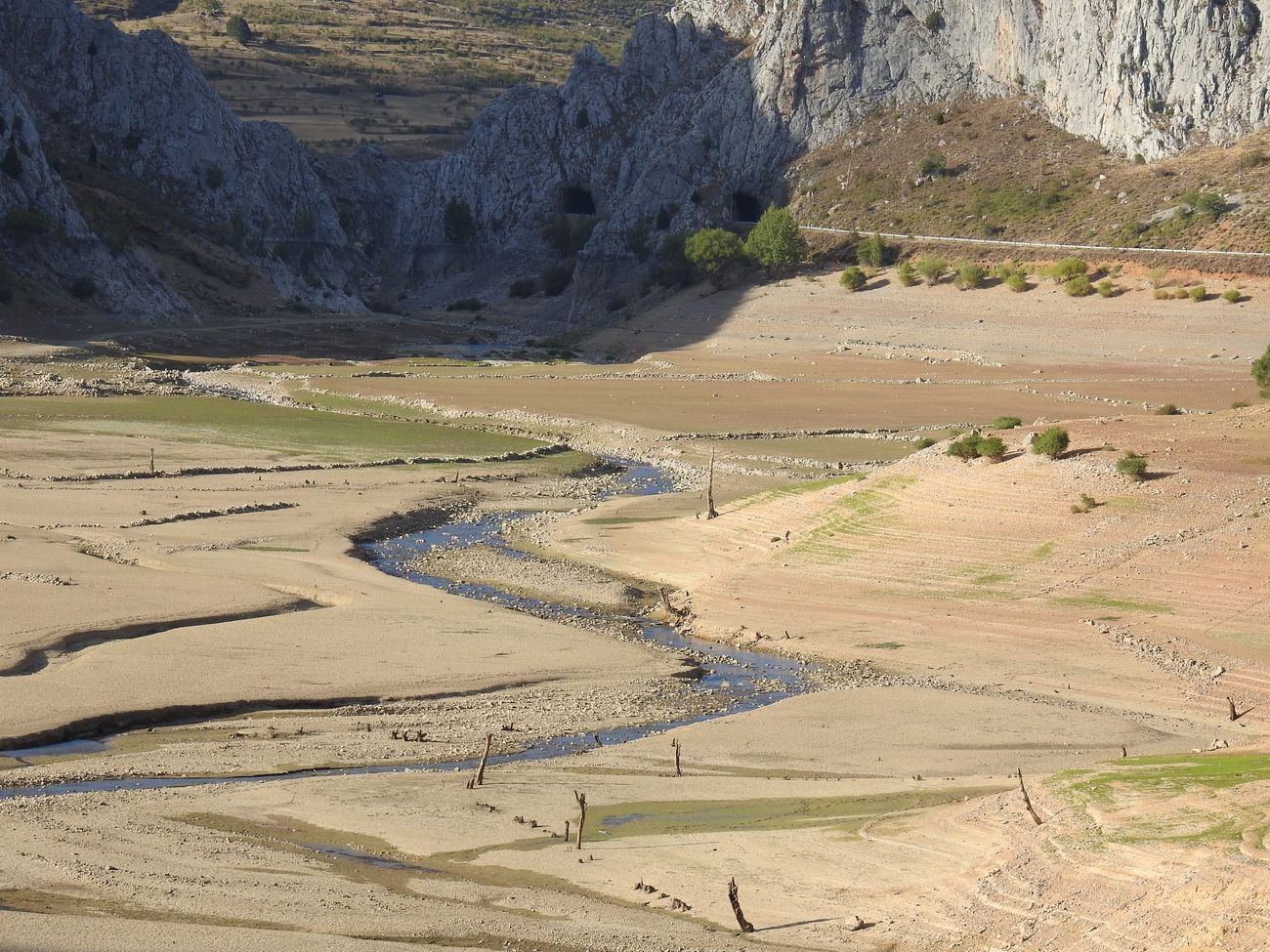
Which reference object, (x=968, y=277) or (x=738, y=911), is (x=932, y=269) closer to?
(x=968, y=277)

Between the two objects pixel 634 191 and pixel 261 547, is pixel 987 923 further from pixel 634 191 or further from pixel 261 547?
pixel 634 191

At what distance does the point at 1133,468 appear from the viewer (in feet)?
141

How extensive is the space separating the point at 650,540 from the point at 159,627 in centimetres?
1627

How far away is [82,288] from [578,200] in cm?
5925

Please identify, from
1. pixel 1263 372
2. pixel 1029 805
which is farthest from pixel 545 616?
pixel 1263 372

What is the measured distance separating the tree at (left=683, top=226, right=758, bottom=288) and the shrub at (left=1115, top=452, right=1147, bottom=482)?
279 feet

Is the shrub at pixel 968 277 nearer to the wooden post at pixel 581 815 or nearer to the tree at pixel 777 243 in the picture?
the tree at pixel 777 243

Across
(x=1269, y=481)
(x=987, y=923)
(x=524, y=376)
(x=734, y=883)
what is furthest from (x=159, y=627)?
(x=524, y=376)

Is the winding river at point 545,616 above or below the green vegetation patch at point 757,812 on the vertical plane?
below

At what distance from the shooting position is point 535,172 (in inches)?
6452

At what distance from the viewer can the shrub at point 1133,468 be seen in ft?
141

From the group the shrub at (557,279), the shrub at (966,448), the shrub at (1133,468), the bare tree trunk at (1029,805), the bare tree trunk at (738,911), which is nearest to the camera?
the bare tree trunk at (738,911)

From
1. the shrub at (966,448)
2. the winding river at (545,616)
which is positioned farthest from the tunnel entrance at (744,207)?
the shrub at (966,448)

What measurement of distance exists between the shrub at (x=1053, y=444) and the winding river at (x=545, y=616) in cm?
1223
